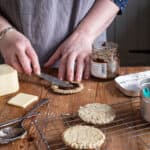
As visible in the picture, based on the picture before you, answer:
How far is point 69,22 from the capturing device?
1.27 m

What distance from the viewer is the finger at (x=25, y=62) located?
105 cm

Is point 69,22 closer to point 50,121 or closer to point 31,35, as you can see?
point 31,35

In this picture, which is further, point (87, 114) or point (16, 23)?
point (16, 23)

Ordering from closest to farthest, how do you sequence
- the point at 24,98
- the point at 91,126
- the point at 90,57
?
the point at 91,126, the point at 24,98, the point at 90,57

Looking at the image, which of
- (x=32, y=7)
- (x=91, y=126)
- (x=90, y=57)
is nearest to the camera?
(x=91, y=126)

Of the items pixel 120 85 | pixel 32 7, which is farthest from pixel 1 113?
pixel 32 7

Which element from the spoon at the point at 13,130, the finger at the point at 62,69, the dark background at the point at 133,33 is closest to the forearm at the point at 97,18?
the finger at the point at 62,69

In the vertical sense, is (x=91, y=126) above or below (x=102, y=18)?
below

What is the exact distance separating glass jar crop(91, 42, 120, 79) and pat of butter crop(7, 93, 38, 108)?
0.20 m

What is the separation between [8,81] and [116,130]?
36 cm

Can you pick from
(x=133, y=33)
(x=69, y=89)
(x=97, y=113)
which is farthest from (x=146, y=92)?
(x=133, y=33)

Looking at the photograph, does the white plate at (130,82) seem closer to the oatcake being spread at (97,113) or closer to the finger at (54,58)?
the oatcake being spread at (97,113)

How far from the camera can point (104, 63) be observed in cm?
105

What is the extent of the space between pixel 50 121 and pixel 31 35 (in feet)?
1.56
